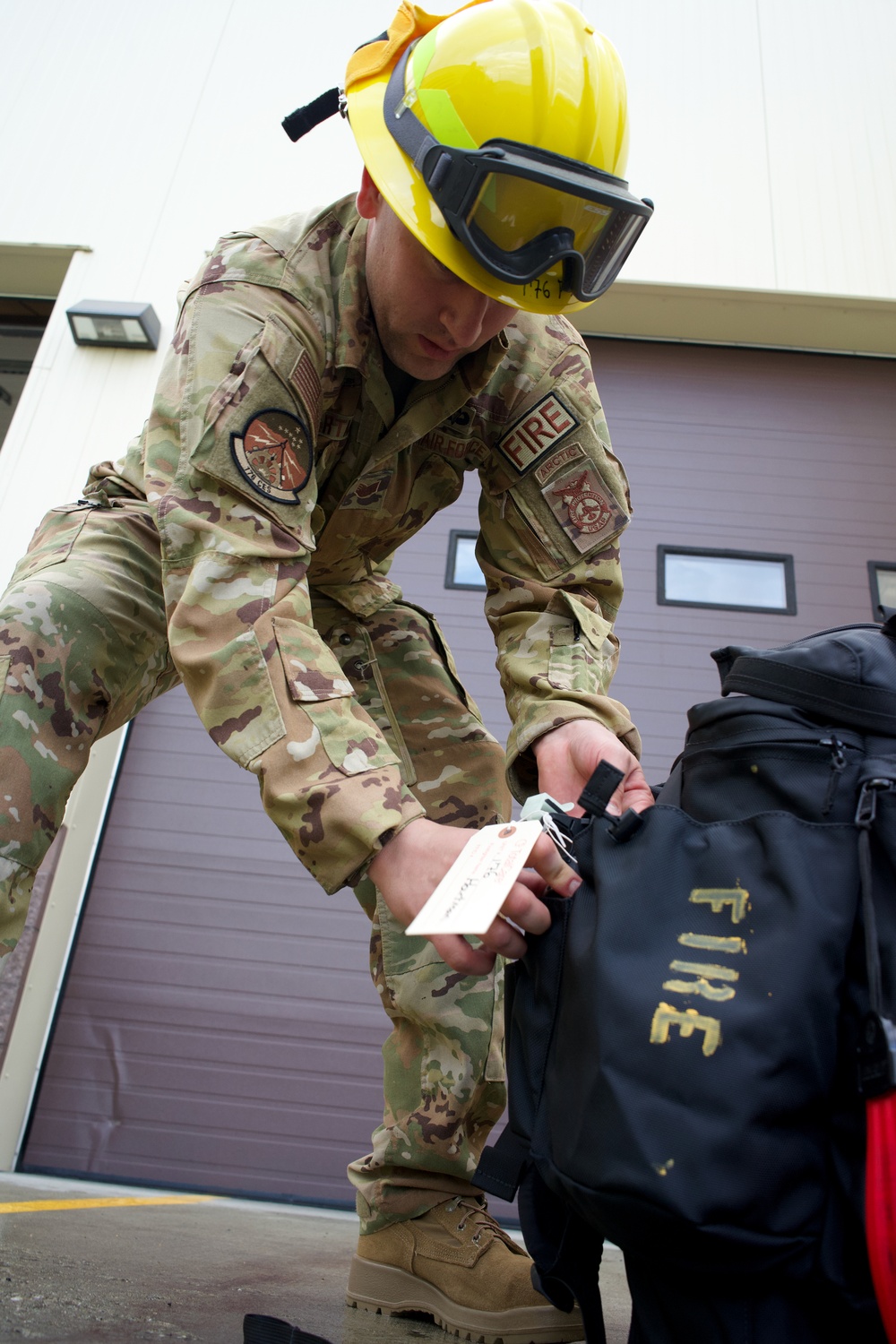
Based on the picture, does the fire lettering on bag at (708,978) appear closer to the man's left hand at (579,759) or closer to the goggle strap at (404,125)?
the man's left hand at (579,759)

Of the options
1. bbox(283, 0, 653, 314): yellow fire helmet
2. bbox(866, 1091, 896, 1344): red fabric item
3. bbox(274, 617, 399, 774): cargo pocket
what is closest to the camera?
bbox(866, 1091, 896, 1344): red fabric item

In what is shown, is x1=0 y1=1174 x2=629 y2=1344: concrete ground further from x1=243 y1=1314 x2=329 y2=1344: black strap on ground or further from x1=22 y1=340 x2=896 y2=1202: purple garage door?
x1=22 y1=340 x2=896 y2=1202: purple garage door

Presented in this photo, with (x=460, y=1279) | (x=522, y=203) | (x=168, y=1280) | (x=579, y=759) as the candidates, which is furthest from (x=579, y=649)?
(x=168, y=1280)

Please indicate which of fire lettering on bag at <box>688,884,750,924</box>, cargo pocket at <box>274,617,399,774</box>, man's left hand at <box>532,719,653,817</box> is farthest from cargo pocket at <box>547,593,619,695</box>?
fire lettering on bag at <box>688,884,750,924</box>

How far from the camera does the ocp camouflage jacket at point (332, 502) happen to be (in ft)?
3.77

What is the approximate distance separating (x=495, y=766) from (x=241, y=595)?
749mm

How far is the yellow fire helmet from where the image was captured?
1241mm

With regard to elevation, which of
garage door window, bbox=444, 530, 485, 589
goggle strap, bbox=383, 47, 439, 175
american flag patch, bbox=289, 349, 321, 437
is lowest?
american flag patch, bbox=289, 349, 321, 437

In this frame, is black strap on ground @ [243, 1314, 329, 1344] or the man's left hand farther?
the man's left hand

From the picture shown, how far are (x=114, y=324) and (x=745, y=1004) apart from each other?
4287 mm

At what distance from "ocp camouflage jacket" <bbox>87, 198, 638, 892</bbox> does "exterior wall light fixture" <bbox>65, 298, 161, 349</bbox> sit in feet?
9.31

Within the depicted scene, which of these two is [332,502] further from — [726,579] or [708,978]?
[726,579]

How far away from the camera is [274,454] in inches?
50.6

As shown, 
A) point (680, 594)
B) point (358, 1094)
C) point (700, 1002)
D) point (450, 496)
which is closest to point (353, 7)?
point (680, 594)
